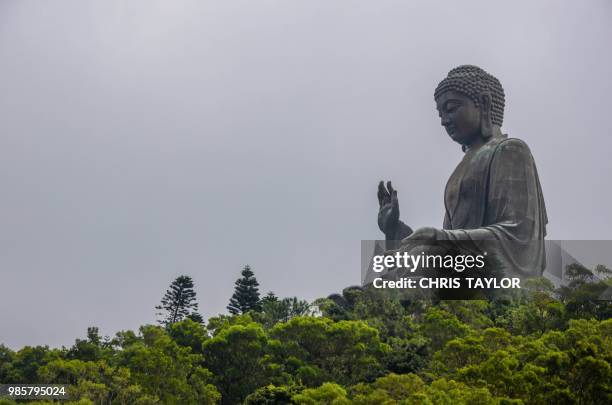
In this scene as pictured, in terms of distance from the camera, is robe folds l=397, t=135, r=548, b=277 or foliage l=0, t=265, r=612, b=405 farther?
robe folds l=397, t=135, r=548, b=277

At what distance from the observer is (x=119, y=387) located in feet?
54.7

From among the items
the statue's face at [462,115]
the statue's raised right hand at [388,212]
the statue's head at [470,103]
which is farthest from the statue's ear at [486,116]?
the statue's raised right hand at [388,212]

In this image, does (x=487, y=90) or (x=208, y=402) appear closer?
(x=208, y=402)

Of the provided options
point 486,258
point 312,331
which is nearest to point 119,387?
point 312,331

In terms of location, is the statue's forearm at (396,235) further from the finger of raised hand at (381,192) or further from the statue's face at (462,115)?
the statue's face at (462,115)

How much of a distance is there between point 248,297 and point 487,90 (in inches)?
430

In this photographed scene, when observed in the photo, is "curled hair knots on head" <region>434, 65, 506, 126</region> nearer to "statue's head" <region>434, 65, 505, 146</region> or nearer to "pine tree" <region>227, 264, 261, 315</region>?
"statue's head" <region>434, 65, 505, 146</region>

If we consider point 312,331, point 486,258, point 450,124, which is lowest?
point 312,331

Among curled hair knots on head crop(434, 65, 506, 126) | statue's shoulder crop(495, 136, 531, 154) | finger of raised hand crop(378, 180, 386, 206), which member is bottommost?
finger of raised hand crop(378, 180, 386, 206)

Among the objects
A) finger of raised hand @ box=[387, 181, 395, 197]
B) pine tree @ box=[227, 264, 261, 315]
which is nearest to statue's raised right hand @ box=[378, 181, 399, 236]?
finger of raised hand @ box=[387, 181, 395, 197]

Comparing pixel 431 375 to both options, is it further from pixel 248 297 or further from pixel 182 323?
pixel 248 297

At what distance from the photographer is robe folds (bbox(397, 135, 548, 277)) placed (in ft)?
72.5

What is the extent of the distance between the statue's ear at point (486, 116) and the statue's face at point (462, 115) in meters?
0.11

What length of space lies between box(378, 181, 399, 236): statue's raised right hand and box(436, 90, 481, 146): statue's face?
2.27 metres
